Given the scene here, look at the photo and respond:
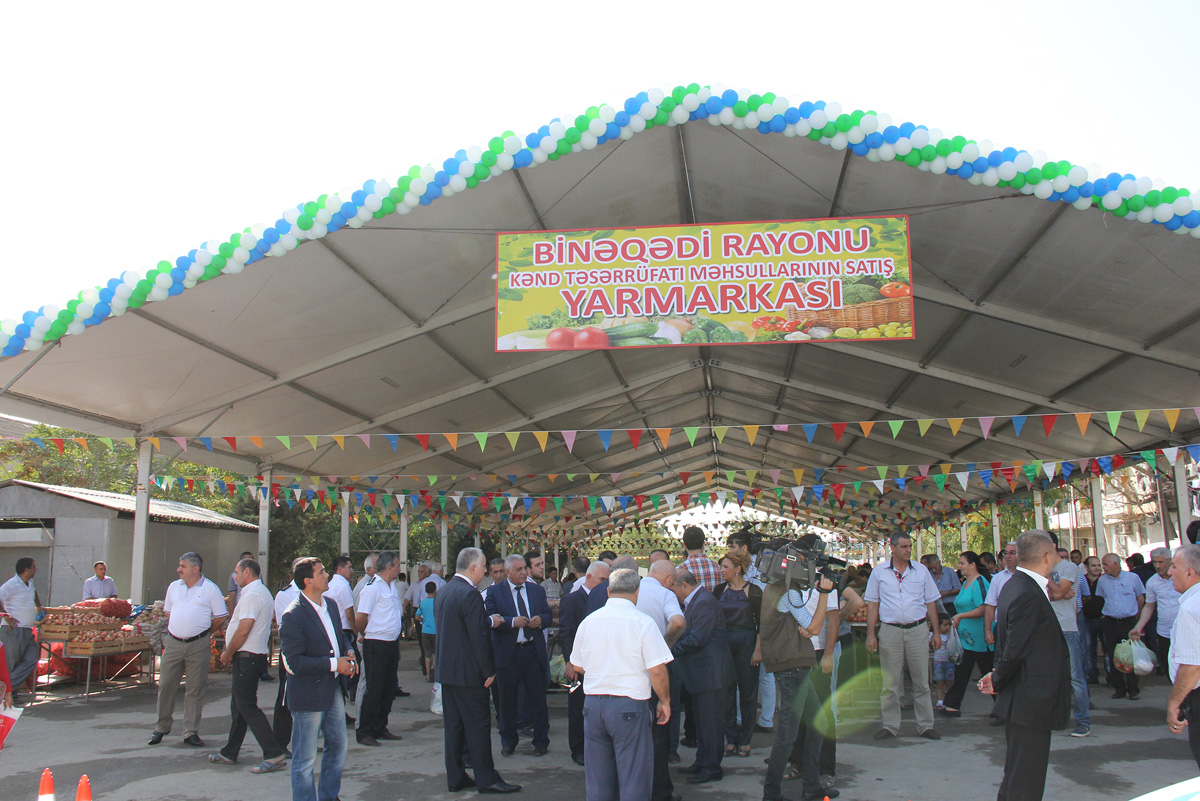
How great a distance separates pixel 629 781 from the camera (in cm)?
394

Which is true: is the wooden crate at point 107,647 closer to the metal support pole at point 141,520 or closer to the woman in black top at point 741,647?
the metal support pole at point 141,520

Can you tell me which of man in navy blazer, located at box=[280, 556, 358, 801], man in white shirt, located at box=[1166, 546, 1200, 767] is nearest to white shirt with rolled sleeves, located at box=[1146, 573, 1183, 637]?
man in white shirt, located at box=[1166, 546, 1200, 767]

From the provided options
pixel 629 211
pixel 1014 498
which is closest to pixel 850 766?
pixel 629 211

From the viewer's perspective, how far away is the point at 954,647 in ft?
25.9

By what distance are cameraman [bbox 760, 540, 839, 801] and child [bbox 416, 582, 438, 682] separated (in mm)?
5821

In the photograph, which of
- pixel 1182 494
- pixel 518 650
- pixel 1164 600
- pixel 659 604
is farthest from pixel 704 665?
pixel 1182 494

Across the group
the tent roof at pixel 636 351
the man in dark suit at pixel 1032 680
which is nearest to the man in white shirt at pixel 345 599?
the tent roof at pixel 636 351

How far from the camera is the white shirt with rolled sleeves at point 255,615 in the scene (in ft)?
20.1

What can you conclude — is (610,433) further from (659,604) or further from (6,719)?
(6,719)

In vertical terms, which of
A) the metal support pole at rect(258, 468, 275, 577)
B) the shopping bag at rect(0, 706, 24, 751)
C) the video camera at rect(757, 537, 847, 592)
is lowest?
the shopping bag at rect(0, 706, 24, 751)

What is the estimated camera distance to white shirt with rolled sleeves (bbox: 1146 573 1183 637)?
7785 mm

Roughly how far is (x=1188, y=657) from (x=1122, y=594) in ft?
21.7

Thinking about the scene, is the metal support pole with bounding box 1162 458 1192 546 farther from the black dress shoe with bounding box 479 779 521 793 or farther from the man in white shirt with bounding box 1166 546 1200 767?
the black dress shoe with bounding box 479 779 521 793

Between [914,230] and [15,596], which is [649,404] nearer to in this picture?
[914,230]
